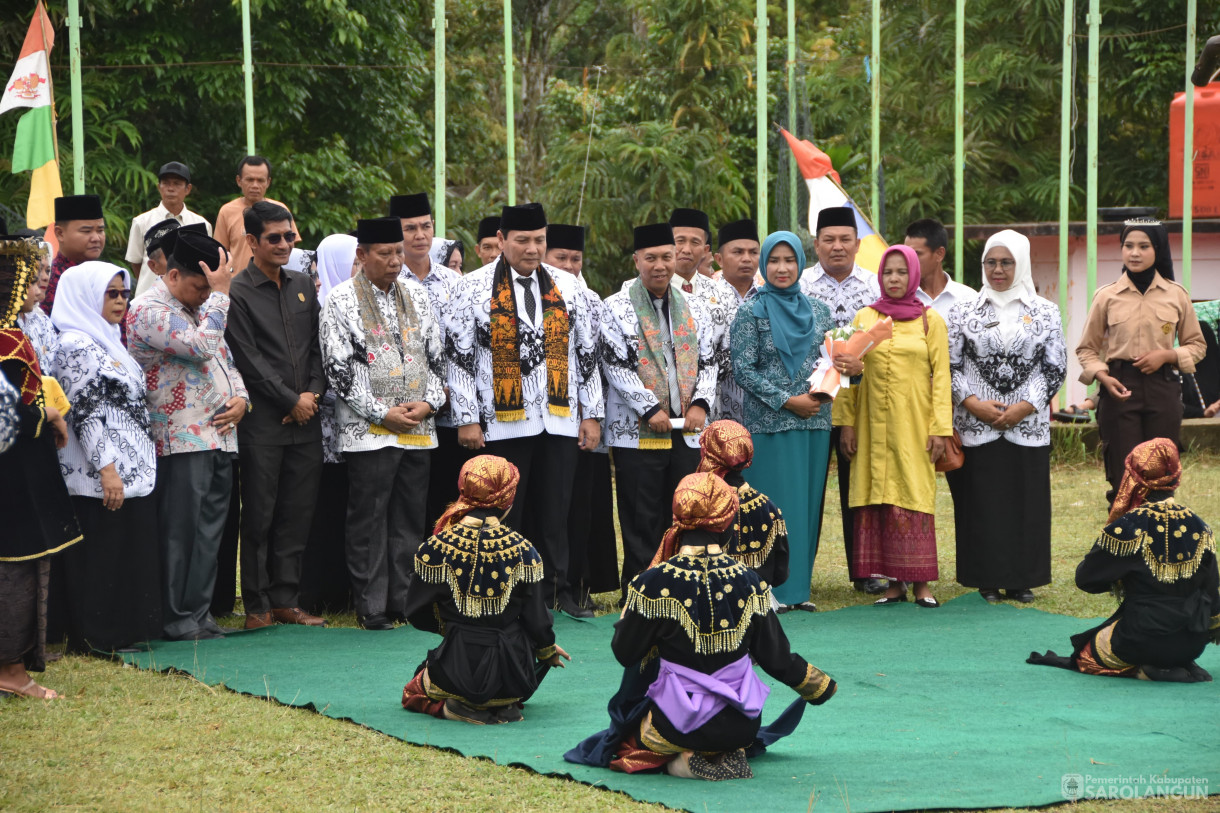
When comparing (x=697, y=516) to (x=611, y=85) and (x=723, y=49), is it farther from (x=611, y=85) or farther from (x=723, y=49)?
(x=611, y=85)

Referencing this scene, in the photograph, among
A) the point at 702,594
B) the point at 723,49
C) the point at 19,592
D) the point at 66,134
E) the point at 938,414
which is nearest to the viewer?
the point at 702,594

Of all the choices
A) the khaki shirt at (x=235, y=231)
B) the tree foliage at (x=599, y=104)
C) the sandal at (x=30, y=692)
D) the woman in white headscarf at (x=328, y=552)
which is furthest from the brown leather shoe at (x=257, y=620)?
the tree foliage at (x=599, y=104)

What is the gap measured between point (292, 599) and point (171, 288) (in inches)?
62.8

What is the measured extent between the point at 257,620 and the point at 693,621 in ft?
10.1

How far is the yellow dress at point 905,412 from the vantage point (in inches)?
293

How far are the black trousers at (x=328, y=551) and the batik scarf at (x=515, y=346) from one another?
95 cm

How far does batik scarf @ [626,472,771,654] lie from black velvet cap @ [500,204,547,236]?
273cm

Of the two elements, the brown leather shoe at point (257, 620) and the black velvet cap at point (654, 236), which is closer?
the brown leather shoe at point (257, 620)

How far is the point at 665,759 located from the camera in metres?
4.50

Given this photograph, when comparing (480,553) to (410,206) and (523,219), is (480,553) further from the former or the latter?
(410,206)

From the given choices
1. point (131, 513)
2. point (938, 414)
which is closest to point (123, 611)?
point (131, 513)

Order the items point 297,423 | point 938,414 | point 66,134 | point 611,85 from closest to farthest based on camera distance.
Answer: point 297,423 → point 938,414 → point 66,134 → point 611,85

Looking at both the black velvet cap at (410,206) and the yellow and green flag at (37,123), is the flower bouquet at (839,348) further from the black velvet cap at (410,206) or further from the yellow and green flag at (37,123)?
the yellow and green flag at (37,123)

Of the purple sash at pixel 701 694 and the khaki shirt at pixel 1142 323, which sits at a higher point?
the khaki shirt at pixel 1142 323
